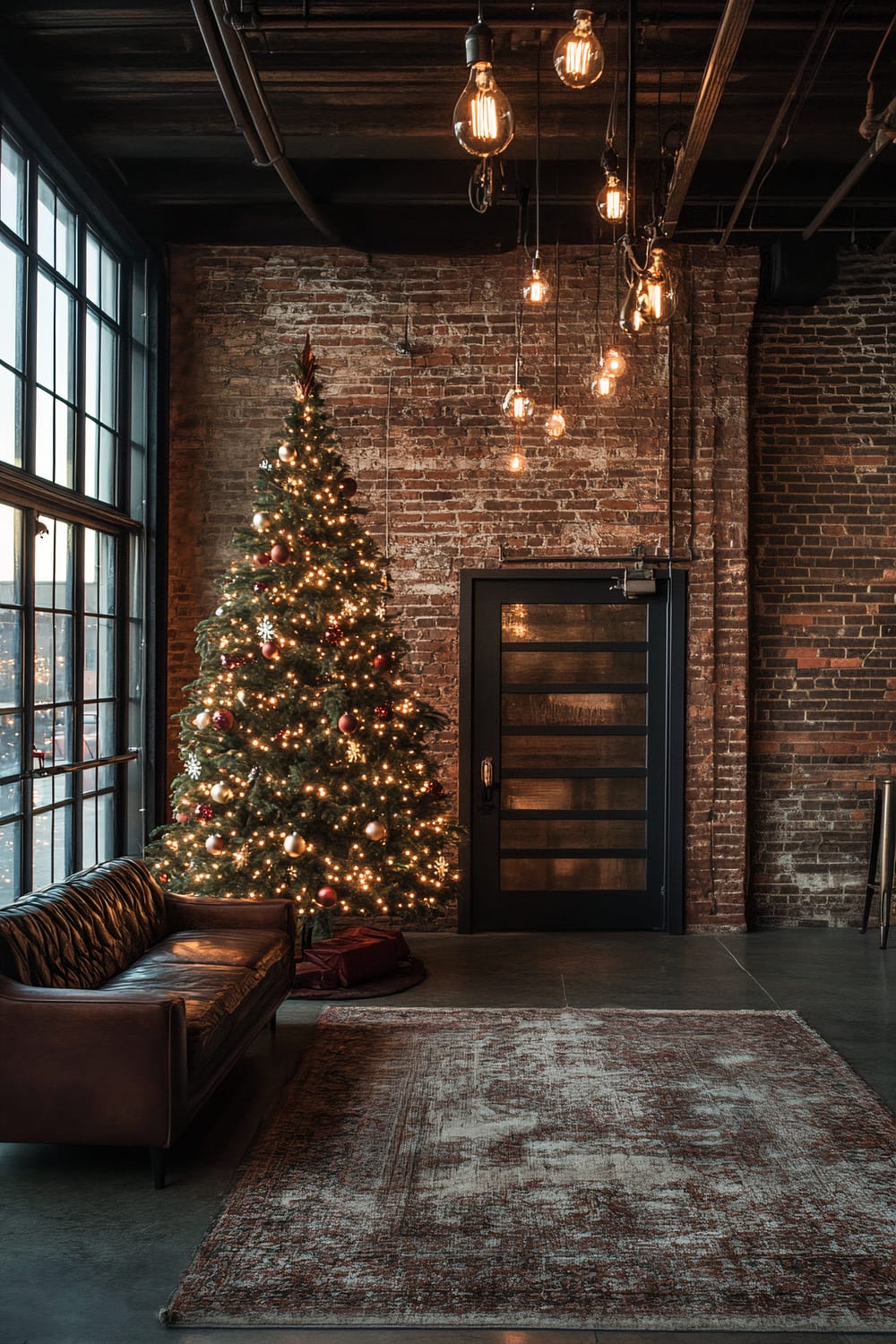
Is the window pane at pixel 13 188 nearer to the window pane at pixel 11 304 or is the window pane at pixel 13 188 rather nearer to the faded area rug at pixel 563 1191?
the window pane at pixel 11 304

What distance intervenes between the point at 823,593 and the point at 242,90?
498 centimetres

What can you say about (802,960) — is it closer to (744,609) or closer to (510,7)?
(744,609)

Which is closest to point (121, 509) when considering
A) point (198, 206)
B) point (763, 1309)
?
point (198, 206)

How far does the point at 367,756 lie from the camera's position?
6285mm

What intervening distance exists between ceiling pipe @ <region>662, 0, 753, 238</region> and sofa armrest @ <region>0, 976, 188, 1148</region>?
10.9ft

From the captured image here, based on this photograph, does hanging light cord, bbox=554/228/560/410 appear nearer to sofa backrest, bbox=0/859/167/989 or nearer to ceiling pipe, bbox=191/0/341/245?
ceiling pipe, bbox=191/0/341/245

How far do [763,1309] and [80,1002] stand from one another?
7.50 feet

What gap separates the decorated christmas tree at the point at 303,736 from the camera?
6.08 m

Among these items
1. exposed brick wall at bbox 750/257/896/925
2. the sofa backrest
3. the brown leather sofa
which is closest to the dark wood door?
exposed brick wall at bbox 750/257/896/925

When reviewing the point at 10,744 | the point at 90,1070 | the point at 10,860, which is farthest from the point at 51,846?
the point at 90,1070

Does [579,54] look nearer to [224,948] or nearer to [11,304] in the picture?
[11,304]

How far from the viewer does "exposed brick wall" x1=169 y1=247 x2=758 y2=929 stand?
756cm

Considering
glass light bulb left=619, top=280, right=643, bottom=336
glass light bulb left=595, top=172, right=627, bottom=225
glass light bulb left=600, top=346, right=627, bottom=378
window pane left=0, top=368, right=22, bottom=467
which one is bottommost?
glass light bulb left=619, top=280, right=643, bottom=336

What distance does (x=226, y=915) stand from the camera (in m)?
5.38
